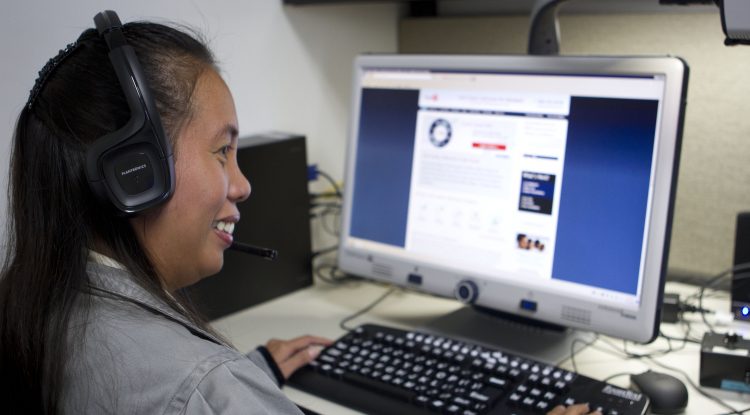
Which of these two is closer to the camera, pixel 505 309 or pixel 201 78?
pixel 201 78

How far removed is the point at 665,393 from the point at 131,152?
661 millimetres

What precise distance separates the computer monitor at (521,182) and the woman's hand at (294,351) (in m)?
0.18

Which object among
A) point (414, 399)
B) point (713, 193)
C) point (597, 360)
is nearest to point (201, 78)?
point (414, 399)

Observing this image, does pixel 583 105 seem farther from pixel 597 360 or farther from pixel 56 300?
pixel 56 300


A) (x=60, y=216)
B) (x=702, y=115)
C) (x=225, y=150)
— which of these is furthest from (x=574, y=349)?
(x=60, y=216)

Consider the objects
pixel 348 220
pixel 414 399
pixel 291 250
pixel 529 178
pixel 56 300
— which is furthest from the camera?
pixel 291 250

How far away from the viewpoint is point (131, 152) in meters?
0.66

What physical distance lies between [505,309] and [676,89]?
37 cm

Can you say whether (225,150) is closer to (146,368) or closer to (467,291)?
(146,368)

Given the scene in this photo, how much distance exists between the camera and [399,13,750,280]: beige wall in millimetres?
1169

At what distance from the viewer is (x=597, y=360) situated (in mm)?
1028

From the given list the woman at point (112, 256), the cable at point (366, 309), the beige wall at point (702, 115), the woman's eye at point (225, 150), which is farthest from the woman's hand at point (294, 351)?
the beige wall at point (702, 115)

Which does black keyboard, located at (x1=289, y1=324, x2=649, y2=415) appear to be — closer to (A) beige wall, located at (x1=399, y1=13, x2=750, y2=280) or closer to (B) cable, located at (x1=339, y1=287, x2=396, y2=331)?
(B) cable, located at (x1=339, y1=287, x2=396, y2=331)

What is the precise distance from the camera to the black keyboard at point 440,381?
2.79 feet
